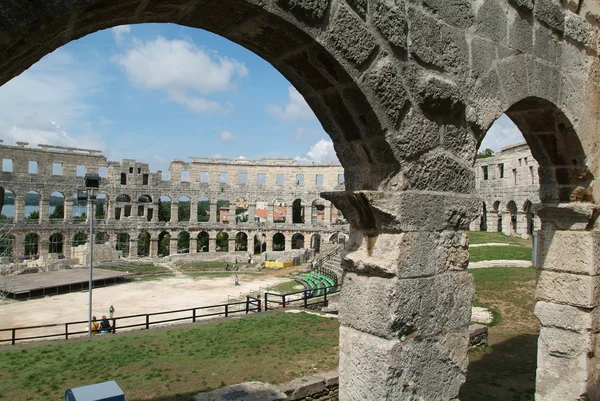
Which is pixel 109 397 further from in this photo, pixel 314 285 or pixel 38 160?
pixel 38 160

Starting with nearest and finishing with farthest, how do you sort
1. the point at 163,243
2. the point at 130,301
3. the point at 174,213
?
the point at 130,301 → the point at 174,213 → the point at 163,243

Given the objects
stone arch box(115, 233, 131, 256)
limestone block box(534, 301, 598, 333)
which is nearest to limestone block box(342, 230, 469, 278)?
limestone block box(534, 301, 598, 333)

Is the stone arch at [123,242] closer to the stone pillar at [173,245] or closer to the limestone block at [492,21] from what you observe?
the stone pillar at [173,245]

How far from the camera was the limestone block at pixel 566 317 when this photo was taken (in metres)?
5.07

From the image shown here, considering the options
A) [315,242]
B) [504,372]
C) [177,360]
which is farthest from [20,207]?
[504,372]

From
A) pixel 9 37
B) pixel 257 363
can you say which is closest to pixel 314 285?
pixel 257 363

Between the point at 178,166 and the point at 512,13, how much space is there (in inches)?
1652

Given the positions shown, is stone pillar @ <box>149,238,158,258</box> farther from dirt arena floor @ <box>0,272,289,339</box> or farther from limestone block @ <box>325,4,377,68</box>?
limestone block @ <box>325,4,377,68</box>

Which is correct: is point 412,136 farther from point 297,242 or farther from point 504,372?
point 297,242

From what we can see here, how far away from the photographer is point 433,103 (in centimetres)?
314

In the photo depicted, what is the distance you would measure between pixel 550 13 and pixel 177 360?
8.36 meters

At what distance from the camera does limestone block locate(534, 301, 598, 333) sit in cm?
507

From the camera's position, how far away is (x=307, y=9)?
2564 mm

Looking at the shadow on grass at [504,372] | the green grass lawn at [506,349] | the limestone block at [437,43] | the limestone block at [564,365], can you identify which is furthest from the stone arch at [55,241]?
the limestone block at [437,43]
